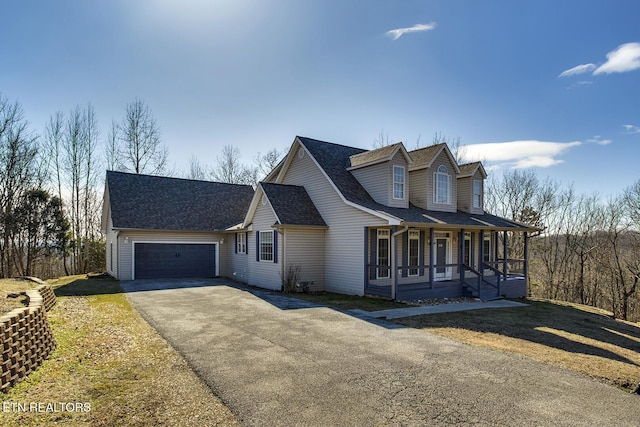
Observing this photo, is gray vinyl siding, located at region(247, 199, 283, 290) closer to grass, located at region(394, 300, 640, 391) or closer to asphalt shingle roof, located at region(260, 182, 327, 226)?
asphalt shingle roof, located at region(260, 182, 327, 226)

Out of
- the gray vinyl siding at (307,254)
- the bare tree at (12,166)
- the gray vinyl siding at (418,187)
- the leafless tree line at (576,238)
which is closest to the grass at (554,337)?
the gray vinyl siding at (418,187)

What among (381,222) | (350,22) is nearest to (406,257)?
(381,222)

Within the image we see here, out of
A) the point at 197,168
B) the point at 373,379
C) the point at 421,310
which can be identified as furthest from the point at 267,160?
the point at 373,379

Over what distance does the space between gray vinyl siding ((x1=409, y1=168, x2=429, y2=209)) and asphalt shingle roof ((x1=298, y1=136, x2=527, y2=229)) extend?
351 mm

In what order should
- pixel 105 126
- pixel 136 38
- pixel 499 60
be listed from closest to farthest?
pixel 136 38 < pixel 499 60 < pixel 105 126

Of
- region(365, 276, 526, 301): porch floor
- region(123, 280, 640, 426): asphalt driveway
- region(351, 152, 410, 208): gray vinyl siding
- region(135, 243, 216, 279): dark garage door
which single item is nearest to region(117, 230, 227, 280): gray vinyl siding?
region(135, 243, 216, 279): dark garage door

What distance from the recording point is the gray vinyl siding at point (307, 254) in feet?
51.2

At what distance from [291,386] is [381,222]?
888 centimetres

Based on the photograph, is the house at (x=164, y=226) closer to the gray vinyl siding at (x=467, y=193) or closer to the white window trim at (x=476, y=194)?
the gray vinyl siding at (x=467, y=193)

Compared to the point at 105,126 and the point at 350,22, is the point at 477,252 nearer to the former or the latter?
the point at 350,22

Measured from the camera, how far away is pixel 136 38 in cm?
1299

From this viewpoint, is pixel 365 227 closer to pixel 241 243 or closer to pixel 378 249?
pixel 378 249

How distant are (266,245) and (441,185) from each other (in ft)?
29.2

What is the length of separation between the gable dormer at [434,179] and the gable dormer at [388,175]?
1079 millimetres
